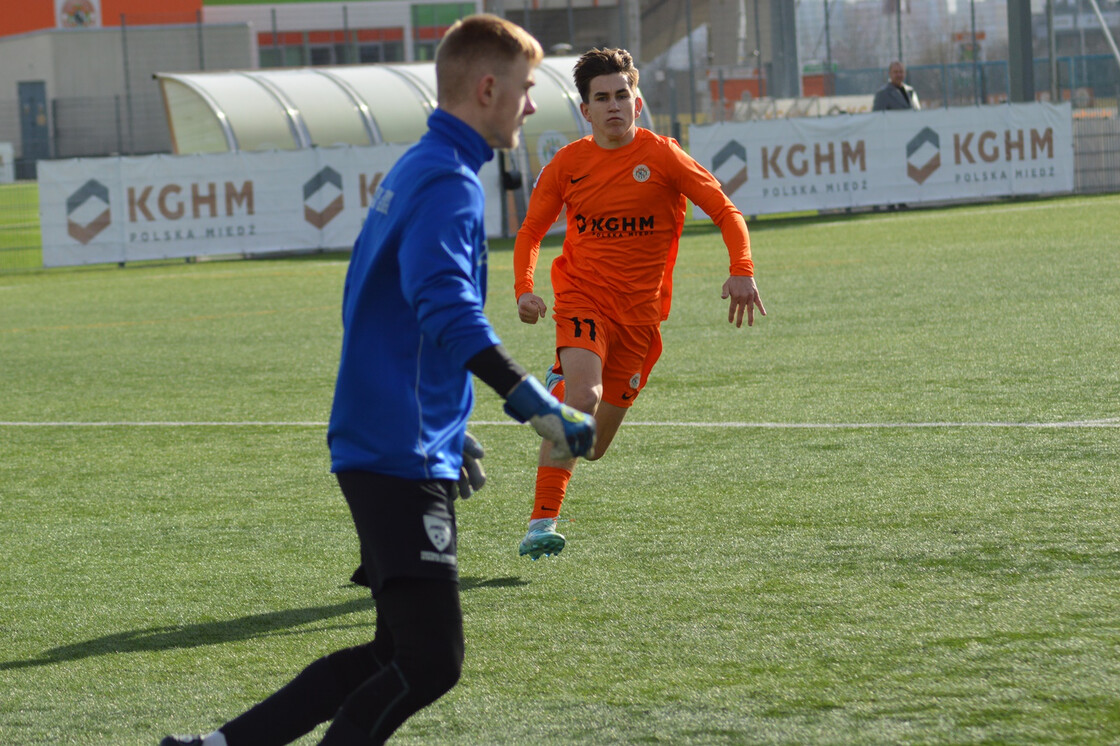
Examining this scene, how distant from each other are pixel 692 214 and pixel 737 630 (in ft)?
75.1

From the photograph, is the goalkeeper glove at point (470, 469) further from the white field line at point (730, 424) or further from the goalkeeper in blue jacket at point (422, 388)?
the white field line at point (730, 424)

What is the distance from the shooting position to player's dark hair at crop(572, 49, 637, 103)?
6.38 meters

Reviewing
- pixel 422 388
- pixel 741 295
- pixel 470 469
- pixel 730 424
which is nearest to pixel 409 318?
pixel 422 388

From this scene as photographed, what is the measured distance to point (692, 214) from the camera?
89.9 feet

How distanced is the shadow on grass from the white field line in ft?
12.4

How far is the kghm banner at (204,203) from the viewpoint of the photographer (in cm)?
2284

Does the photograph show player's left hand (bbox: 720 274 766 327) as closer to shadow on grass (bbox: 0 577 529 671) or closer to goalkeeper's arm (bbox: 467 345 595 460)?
shadow on grass (bbox: 0 577 529 671)

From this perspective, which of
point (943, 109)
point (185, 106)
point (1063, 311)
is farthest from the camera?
point (185, 106)

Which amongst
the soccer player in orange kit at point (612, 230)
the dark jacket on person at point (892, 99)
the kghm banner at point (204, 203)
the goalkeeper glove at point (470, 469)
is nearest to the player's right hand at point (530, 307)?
the soccer player in orange kit at point (612, 230)

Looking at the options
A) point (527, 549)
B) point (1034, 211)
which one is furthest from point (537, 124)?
point (527, 549)

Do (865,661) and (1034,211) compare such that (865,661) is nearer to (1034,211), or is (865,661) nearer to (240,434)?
(240,434)

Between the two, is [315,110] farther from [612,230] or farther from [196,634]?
[196,634]

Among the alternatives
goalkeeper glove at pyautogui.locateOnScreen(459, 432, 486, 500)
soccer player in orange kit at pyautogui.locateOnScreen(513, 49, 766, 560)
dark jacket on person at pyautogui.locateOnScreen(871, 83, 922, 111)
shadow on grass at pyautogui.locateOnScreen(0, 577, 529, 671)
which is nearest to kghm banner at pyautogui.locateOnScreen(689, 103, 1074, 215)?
dark jacket on person at pyautogui.locateOnScreen(871, 83, 922, 111)

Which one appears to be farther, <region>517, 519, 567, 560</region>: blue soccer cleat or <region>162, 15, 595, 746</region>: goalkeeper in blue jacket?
<region>517, 519, 567, 560</region>: blue soccer cleat
